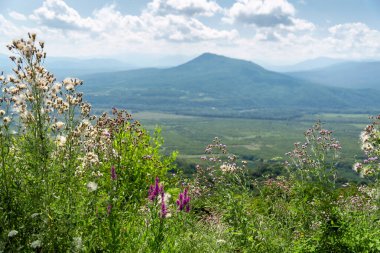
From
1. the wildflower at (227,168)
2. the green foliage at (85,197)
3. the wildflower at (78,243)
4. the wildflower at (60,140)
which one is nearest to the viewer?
the wildflower at (78,243)

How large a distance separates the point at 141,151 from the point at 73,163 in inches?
299

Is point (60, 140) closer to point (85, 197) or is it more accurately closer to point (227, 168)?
point (85, 197)

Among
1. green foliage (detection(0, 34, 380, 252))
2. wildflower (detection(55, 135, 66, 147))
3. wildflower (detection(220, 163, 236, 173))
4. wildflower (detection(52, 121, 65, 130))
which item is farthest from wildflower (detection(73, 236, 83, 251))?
wildflower (detection(220, 163, 236, 173))

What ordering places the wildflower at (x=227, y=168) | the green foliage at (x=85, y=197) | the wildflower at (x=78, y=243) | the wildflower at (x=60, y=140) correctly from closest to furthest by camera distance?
the wildflower at (x=78, y=243) → the green foliage at (x=85, y=197) → the wildflower at (x=60, y=140) → the wildflower at (x=227, y=168)

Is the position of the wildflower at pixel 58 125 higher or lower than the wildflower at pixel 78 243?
higher

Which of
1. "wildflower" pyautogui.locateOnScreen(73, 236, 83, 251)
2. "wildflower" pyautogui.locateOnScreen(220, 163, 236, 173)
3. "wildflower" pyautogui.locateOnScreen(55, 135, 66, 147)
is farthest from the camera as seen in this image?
"wildflower" pyautogui.locateOnScreen(220, 163, 236, 173)

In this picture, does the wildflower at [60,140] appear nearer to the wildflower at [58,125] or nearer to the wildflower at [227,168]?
the wildflower at [58,125]

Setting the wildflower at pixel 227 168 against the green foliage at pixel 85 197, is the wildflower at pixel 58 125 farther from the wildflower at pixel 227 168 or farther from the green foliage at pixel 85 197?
Result: the wildflower at pixel 227 168

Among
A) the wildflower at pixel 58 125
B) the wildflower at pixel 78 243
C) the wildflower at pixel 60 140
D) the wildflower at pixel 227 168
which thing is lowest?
the wildflower at pixel 78 243

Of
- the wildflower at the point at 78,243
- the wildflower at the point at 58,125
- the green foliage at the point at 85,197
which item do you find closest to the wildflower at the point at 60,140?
the green foliage at the point at 85,197

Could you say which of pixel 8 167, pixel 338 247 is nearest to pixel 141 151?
pixel 8 167

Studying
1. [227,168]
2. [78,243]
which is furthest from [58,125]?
[227,168]

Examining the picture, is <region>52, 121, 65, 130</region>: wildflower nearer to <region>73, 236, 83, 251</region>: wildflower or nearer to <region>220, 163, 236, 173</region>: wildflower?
<region>73, 236, 83, 251</region>: wildflower

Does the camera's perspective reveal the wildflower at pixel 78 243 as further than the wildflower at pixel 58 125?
No
